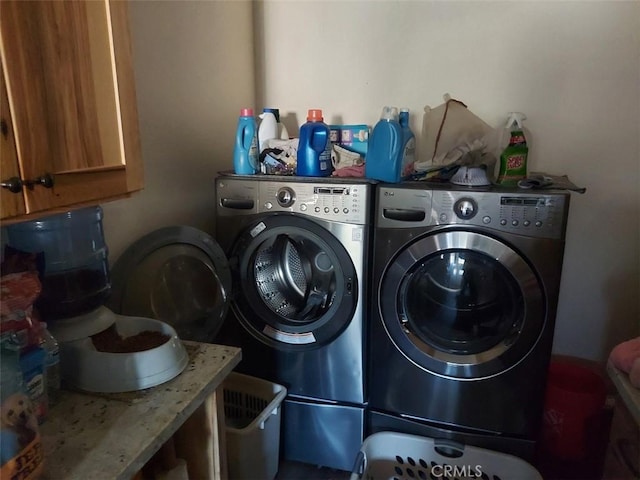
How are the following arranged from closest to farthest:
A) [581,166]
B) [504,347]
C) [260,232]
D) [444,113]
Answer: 1. [504,347]
2. [260,232]
3. [444,113]
4. [581,166]

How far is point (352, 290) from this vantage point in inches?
63.2

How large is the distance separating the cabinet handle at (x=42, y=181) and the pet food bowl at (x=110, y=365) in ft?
1.39

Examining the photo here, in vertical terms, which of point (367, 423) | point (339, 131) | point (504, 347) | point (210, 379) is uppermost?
point (339, 131)

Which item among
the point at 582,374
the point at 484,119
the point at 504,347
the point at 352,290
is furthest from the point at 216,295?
the point at 582,374

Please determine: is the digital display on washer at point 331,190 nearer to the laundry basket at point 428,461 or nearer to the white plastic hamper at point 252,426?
the white plastic hamper at point 252,426

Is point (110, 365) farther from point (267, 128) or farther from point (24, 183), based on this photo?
point (267, 128)

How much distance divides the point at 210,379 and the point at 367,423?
2.85ft

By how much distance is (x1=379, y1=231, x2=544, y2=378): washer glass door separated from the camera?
4.80 feet

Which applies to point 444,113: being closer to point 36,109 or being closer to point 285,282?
point 285,282

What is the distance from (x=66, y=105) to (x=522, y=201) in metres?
1.21

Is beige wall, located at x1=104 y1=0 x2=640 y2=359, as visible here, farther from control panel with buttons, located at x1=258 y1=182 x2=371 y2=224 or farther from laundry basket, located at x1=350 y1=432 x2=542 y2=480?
laundry basket, located at x1=350 y1=432 x2=542 y2=480

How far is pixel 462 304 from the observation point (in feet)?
5.16

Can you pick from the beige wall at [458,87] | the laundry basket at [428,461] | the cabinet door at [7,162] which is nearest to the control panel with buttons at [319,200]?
the beige wall at [458,87]

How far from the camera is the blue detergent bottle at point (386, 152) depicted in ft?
5.30
